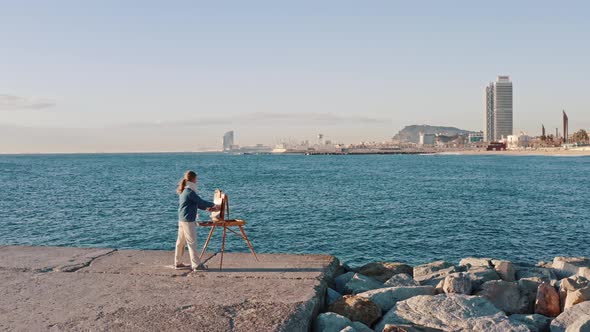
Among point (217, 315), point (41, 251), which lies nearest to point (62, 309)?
point (217, 315)

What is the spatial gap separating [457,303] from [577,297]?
1906mm

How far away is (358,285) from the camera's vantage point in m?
8.40

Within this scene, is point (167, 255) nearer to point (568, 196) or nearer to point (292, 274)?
point (292, 274)

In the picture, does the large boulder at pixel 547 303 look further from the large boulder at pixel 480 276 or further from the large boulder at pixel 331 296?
the large boulder at pixel 331 296

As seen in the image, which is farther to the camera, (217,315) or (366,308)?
(366,308)

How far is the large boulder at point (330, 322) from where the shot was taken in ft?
21.0

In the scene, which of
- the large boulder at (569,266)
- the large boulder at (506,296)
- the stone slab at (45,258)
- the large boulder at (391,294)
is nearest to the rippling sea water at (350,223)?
the large boulder at (569,266)

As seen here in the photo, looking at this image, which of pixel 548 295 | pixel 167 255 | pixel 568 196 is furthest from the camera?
pixel 568 196

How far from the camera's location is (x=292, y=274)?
7.99 m

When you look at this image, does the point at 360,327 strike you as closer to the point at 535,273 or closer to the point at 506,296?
the point at 506,296

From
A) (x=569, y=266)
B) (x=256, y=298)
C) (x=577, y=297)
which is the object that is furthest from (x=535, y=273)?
(x=256, y=298)

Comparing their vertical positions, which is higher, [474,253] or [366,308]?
[366,308]

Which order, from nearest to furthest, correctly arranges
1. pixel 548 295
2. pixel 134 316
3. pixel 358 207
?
pixel 134 316 < pixel 548 295 < pixel 358 207

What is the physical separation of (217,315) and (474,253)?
1428 cm
